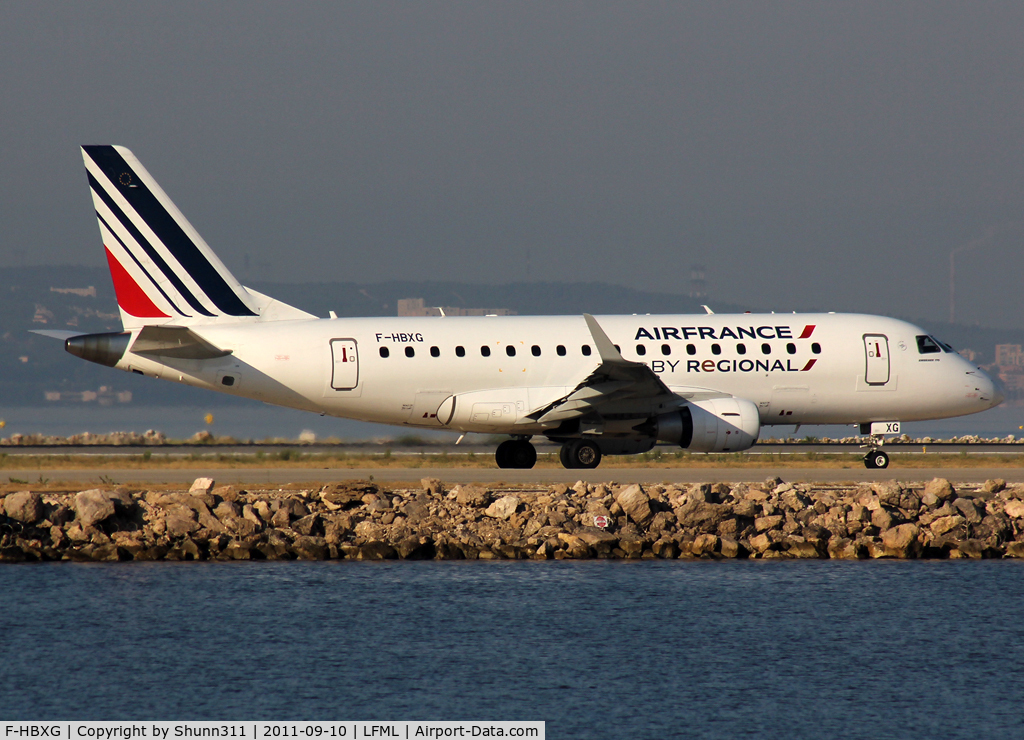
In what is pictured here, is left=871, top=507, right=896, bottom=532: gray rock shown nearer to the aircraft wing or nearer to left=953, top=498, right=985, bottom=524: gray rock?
left=953, top=498, right=985, bottom=524: gray rock

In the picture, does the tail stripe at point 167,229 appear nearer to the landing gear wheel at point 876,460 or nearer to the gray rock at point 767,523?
the gray rock at point 767,523

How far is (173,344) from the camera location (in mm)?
35656

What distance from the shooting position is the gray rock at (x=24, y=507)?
95.1 feet

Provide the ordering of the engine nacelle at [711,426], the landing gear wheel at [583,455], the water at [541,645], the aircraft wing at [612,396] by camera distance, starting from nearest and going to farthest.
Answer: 1. the water at [541,645]
2. the aircraft wing at [612,396]
3. the engine nacelle at [711,426]
4. the landing gear wheel at [583,455]

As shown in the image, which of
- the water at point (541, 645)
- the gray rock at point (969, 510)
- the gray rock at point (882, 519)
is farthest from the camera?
the gray rock at point (969, 510)

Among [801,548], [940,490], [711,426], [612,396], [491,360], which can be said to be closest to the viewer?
[801,548]

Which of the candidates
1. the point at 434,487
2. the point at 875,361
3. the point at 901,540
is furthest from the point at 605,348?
the point at 901,540

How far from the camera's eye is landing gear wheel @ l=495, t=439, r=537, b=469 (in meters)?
39.4

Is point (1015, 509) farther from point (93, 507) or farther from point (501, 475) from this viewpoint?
point (93, 507)

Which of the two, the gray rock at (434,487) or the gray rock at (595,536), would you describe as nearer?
the gray rock at (595,536)

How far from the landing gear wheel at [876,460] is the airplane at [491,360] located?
104 mm

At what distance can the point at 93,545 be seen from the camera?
29094 mm

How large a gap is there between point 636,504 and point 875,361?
1342cm

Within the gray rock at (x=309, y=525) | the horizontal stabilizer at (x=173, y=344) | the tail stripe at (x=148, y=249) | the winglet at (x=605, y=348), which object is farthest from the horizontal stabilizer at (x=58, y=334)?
the winglet at (x=605, y=348)
